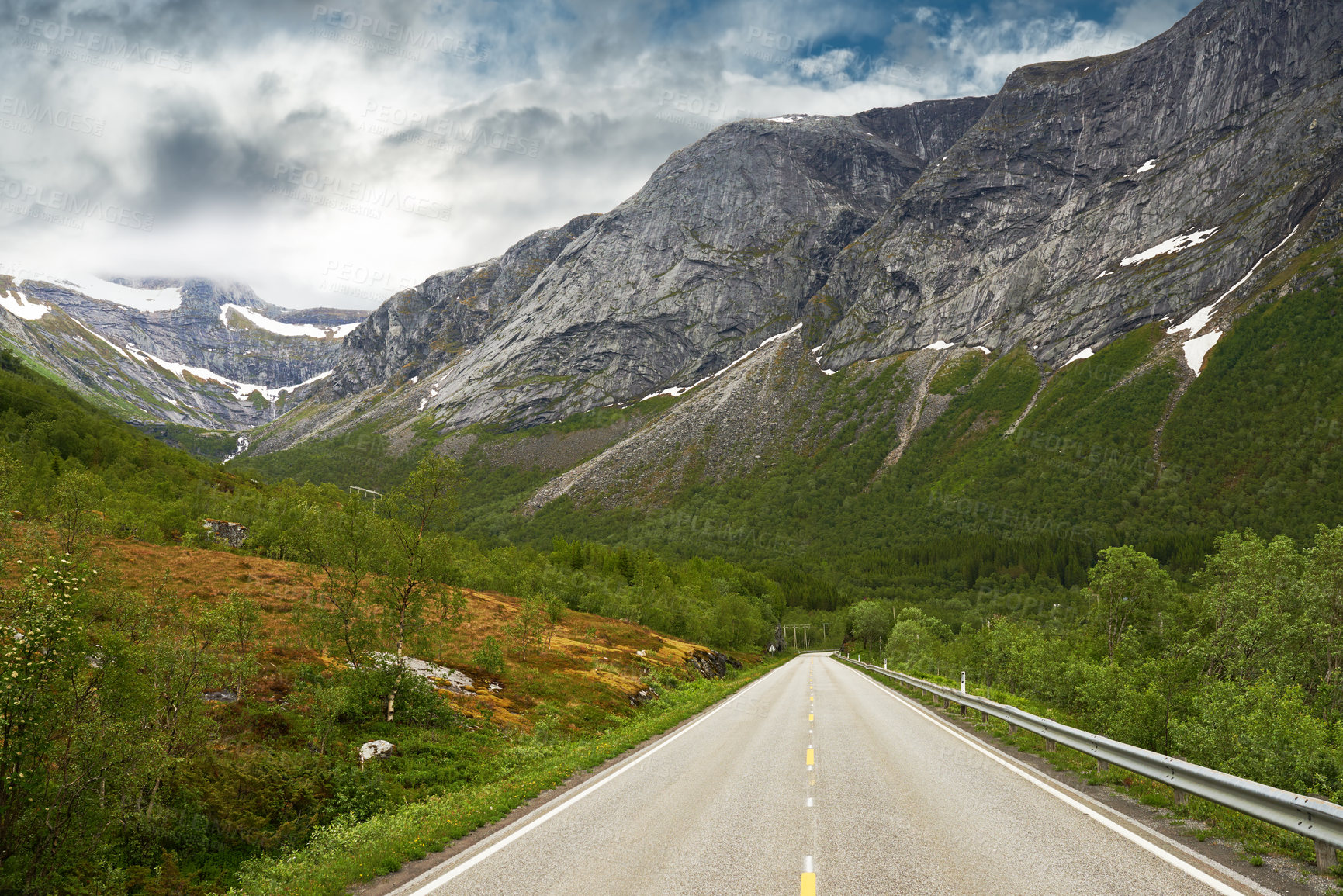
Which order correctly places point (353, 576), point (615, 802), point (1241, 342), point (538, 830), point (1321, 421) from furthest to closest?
point (1241, 342) < point (1321, 421) < point (353, 576) < point (615, 802) < point (538, 830)

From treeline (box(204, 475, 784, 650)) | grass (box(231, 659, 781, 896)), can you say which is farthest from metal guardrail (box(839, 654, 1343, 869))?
treeline (box(204, 475, 784, 650))

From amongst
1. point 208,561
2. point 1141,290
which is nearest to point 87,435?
point 208,561

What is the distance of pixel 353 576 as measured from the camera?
19266mm

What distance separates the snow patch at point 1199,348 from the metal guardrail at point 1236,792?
200m

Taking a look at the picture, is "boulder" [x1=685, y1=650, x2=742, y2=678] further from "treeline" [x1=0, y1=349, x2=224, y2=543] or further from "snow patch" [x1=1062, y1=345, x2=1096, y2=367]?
"snow patch" [x1=1062, y1=345, x2=1096, y2=367]

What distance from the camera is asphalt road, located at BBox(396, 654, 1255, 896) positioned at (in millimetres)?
7496

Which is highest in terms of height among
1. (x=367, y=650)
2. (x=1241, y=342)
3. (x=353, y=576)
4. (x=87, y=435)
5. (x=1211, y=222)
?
(x=1211, y=222)

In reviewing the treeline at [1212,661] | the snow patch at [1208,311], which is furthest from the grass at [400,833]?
the snow patch at [1208,311]

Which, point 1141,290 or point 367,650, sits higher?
point 1141,290

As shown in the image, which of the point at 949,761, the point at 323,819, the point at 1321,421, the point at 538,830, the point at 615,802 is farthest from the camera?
the point at 1321,421

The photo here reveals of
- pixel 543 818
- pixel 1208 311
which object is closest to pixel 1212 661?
pixel 543 818

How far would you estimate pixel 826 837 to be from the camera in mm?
9352

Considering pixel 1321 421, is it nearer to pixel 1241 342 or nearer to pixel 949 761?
pixel 1241 342

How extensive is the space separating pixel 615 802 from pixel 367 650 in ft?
36.8
